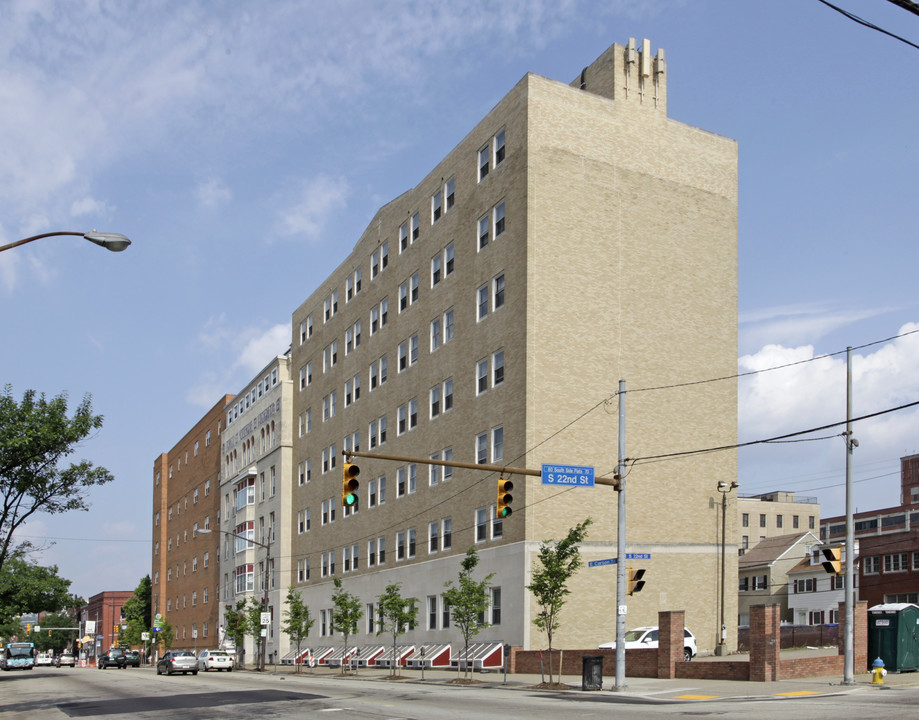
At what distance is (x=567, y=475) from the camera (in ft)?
95.6

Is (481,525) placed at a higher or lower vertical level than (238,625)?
higher

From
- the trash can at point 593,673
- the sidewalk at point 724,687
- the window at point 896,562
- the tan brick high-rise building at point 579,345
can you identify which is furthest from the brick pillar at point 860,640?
the window at point 896,562

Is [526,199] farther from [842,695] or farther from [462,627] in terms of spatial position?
[842,695]

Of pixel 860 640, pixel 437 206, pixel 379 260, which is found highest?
pixel 437 206

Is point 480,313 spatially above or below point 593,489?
above

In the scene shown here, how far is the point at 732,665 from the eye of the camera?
32125 millimetres

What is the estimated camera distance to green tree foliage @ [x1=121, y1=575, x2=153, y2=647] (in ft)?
428

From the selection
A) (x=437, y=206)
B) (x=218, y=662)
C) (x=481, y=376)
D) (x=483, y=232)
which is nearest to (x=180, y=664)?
(x=218, y=662)

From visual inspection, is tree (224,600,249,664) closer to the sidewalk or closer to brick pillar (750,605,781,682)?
the sidewalk

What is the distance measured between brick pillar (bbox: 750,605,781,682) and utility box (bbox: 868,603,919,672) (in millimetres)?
4737

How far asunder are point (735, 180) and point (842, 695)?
33.0 m

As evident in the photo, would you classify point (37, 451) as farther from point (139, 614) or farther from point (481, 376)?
point (139, 614)

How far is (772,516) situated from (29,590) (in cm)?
8912

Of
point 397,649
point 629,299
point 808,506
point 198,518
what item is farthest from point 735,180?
point 808,506
